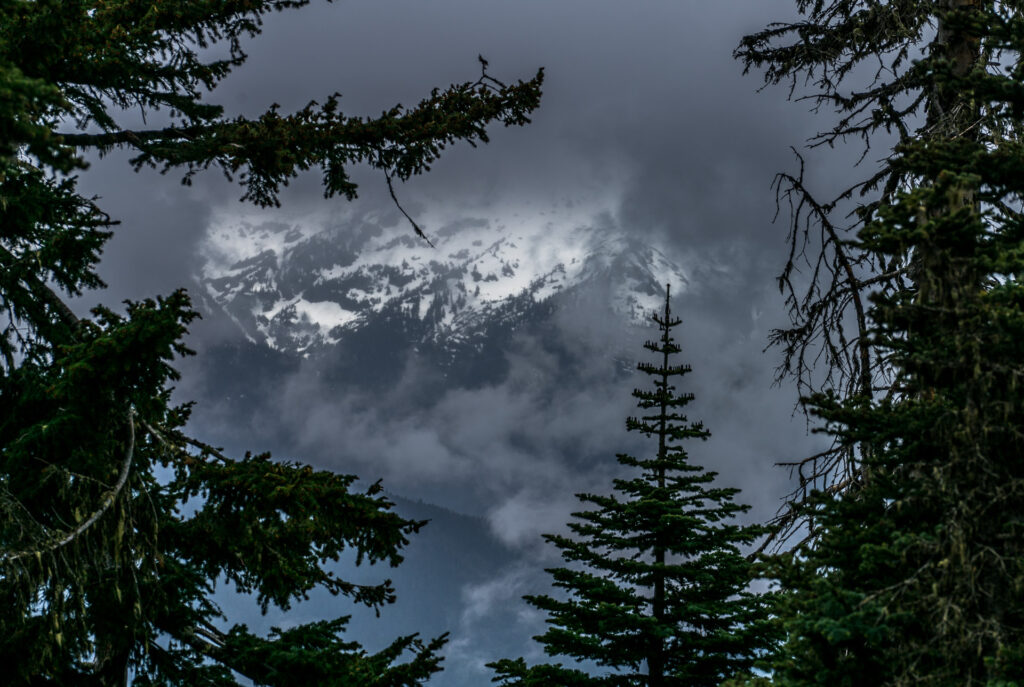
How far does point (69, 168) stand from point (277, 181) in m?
4.92

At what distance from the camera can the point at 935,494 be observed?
485cm

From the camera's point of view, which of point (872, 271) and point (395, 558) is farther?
point (872, 271)

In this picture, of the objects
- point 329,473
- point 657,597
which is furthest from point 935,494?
point 657,597

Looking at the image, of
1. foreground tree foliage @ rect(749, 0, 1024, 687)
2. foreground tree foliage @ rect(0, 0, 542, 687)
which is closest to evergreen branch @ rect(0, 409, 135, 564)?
foreground tree foliage @ rect(0, 0, 542, 687)

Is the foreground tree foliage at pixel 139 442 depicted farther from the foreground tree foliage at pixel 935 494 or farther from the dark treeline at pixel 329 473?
the foreground tree foliage at pixel 935 494

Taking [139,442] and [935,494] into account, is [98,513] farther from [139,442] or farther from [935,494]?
[935,494]

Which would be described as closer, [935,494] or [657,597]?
[935,494]

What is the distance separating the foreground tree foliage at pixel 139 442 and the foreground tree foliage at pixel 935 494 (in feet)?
10.4

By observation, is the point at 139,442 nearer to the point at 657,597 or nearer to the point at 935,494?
the point at 935,494

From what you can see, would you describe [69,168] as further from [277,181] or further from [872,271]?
[872,271]

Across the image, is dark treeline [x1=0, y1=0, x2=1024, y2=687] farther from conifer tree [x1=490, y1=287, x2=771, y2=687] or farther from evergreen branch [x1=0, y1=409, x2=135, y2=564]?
conifer tree [x1=490, y1=287, x2=771, y2=687]

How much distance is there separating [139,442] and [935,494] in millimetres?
6145

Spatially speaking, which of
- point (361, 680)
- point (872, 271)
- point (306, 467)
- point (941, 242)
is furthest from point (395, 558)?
point (872, 271)

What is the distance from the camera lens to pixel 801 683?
4.81 metres
